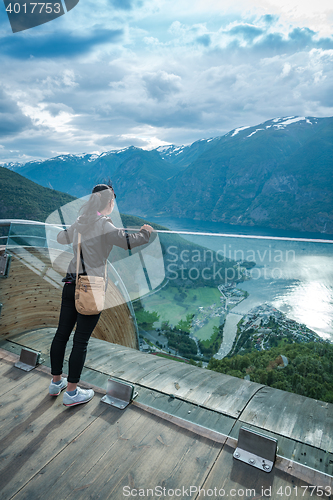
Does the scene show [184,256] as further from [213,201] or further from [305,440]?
[213,201]

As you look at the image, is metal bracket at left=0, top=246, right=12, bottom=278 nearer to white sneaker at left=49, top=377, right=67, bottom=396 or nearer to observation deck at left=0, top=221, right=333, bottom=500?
observation deck at left=0, top=221, right=333, bottom=500

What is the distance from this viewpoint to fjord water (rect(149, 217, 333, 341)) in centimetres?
256

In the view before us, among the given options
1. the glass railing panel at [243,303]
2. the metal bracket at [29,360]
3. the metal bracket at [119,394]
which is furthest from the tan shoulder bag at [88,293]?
the glass railing panel at [243,303]

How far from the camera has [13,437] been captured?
1.67 m

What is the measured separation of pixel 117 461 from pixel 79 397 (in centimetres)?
56

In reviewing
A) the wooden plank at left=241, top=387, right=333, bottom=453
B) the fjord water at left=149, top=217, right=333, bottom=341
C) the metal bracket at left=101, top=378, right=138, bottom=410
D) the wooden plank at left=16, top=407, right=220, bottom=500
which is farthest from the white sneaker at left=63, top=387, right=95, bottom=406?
the fjord water at left=149, top=217, right=333, bottom=341

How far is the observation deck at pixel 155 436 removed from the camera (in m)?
1.35

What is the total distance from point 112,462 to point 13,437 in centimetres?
66

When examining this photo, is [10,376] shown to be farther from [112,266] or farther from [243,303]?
[243,303]

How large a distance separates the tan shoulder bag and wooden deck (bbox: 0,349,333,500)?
0.74m

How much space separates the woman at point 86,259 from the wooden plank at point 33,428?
0.29 ft

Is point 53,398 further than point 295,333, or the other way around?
point 295,333

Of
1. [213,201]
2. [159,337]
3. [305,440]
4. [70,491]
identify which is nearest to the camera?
[70,491]

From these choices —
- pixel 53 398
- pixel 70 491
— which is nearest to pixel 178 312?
pixel 53 398
